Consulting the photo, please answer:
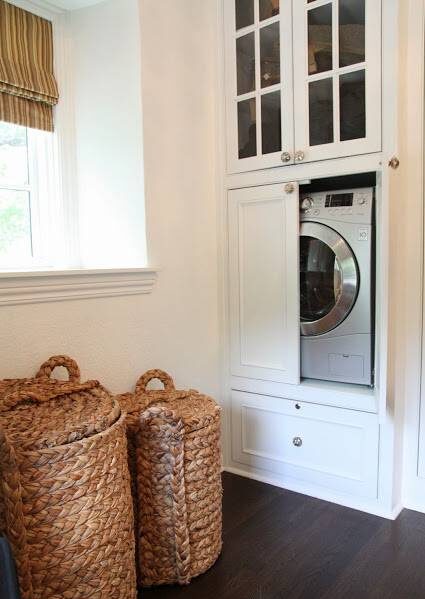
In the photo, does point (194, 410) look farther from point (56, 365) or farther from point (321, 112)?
point (321, 112)

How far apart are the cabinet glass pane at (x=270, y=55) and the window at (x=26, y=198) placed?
1015 mm

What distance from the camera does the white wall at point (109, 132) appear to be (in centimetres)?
198

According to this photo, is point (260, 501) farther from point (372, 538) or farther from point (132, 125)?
point (132, 125)

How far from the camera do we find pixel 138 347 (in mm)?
2000

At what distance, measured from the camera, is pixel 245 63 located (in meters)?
2.23

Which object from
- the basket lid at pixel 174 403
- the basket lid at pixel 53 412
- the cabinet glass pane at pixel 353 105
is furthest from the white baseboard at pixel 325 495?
the cabinet glass pane at pixel 353 105

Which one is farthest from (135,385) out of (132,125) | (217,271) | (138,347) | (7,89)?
(7,89)

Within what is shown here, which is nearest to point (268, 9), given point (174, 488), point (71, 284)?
point (71, 284)

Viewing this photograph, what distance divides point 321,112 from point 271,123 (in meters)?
0.24

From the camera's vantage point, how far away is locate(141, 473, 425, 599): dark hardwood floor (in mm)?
1555

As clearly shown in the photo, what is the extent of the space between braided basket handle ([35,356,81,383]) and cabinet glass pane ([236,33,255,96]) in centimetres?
150

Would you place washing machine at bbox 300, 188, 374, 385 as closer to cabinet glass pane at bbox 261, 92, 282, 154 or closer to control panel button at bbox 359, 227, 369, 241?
control panel button at bbox 359, 227, 369, 241

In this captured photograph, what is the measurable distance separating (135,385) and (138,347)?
16cm

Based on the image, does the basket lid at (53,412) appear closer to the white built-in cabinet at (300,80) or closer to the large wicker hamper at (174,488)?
the large wicker hamper at (174,488)
